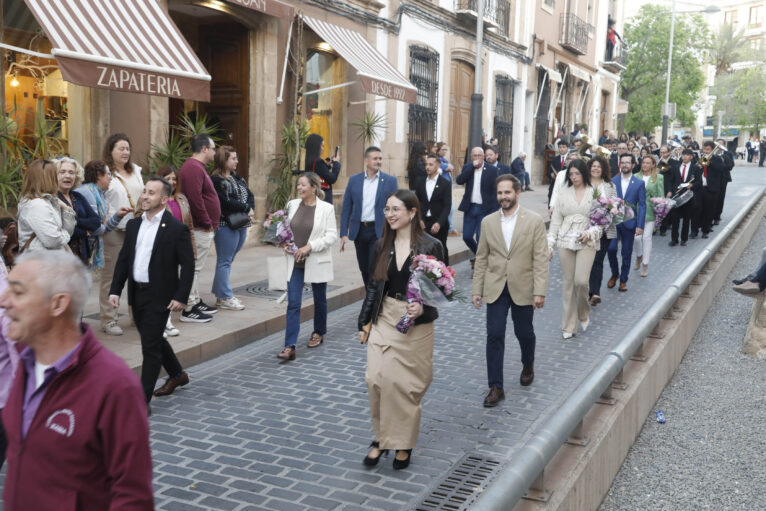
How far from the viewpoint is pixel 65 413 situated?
2207mm

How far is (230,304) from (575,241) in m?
3.80

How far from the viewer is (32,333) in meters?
2.29

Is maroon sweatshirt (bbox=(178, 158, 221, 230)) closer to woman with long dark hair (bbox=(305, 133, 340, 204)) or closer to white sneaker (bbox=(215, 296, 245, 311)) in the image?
white sneaker (bbox=(215, 296, 245, 311))

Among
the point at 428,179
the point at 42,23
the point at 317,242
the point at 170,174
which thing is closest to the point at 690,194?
the point at 428,179

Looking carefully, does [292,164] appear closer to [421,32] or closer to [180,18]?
[180,18]

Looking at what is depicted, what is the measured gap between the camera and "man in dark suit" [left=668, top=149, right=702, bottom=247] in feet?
49.0

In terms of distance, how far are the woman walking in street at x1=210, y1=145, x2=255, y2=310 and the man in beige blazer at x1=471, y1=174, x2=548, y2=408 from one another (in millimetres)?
3367

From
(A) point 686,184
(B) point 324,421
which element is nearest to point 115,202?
(B) point 324,421

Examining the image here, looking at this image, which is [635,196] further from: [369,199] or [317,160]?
[317,160]

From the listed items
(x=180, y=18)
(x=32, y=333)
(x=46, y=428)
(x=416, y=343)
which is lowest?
(x=416, y=343)

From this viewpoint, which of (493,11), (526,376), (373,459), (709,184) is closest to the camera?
(373,459)

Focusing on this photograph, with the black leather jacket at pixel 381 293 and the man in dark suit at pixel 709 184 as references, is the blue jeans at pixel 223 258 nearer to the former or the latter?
the black leather jacket at pixel 381 293

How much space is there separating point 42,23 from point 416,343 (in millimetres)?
5943

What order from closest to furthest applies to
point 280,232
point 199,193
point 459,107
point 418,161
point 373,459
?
point 373,459 < point 280,232 < point 199,193 < point 418,161 < point 459,107
